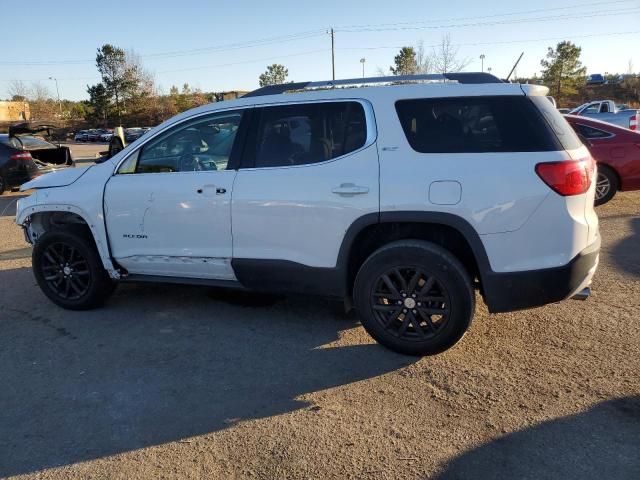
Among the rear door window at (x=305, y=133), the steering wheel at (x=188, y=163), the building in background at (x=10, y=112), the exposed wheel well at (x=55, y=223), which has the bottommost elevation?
the exposed wheel well at (x=55, y=223)

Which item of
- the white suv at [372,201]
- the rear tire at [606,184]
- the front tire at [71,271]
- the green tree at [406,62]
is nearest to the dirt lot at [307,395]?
the front tire at [71,271]

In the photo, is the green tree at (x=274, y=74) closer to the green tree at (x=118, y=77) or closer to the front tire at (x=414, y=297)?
the green tree at (x=118, y=77)

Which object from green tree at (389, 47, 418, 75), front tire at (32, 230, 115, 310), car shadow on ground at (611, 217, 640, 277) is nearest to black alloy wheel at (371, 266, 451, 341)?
front tire at (32, 230, 115, 310)

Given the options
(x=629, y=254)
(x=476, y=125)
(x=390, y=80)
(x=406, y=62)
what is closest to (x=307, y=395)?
(x=476, y=125)

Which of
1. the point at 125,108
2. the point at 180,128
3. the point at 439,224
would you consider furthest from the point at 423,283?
the point at 125,108

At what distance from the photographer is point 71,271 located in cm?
488

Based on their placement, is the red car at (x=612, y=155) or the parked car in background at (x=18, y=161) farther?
the parked car in background at (x=18, y=161)

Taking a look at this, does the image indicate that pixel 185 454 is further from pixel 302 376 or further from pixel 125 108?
pixel 125 108

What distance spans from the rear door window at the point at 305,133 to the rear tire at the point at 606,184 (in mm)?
6563

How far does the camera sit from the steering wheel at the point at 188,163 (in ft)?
14.2

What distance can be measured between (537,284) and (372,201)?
3.98 feet

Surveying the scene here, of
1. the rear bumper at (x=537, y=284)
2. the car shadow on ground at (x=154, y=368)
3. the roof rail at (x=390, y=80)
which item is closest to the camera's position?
the car shadow on ground at (x=154, y=368)

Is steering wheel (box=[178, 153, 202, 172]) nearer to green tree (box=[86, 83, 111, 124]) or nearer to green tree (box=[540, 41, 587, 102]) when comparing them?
green tree (box=[540, 41, 587, 102])

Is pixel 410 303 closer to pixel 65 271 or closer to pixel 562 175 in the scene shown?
pixel 562 175
